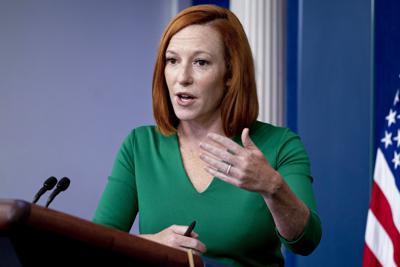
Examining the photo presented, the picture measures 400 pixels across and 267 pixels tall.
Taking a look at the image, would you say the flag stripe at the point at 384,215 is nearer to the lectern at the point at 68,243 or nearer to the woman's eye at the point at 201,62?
the woman's eye at the point at 201,62

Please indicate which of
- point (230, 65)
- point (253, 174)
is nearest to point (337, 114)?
point (230, 65)

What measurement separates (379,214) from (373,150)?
1.33 ft

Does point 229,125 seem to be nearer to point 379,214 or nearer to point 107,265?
point 107,265

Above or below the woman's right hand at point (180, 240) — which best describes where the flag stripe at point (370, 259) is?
below

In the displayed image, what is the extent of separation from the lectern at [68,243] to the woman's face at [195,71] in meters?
0.77

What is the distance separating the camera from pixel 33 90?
4.13 m

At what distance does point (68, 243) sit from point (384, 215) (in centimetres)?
199

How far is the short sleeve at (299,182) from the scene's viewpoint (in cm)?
157

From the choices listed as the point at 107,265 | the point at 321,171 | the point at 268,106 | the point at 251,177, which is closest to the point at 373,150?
the point at 321,171

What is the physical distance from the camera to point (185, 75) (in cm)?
178

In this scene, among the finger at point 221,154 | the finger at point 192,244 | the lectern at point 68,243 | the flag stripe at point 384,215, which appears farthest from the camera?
the flag stripe at point 384,215

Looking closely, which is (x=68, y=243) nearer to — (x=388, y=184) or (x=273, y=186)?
(x=273, y=186)

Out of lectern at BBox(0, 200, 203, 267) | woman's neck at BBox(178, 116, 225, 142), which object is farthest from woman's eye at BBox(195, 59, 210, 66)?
lectern at BBox(0, 200, 203, 267)

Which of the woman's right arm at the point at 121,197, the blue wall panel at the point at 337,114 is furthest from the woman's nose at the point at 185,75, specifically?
the blue wall panel at the point at 337,114
